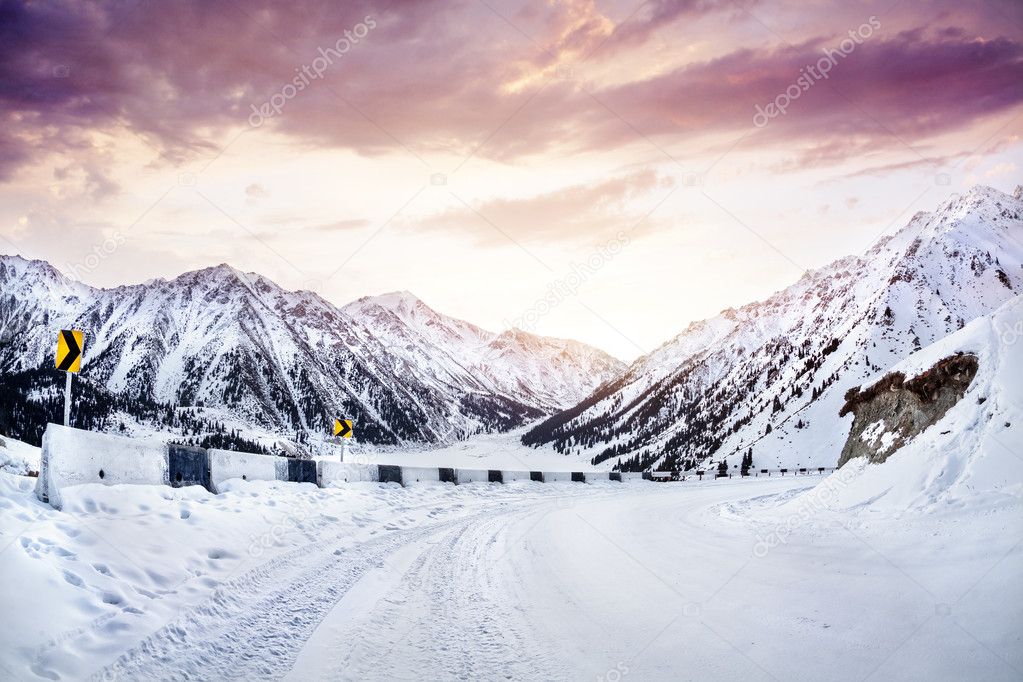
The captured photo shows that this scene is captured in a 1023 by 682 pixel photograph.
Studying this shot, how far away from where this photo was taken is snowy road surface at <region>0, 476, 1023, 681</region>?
5.76 m

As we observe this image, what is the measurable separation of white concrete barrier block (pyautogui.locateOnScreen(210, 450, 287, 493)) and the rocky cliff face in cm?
1507

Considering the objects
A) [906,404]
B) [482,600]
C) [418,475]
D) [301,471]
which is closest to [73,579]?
[482,600]

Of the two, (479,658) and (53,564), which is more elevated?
(53,564)

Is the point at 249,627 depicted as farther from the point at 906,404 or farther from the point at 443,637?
the point at 906,404

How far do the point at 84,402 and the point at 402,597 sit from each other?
21384 centimetres

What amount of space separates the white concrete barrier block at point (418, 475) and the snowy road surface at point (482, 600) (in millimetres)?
11383

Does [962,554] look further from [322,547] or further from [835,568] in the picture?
[322,547]

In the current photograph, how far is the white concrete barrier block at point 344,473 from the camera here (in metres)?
18.8

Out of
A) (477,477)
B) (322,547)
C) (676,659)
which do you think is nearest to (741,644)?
(676,659)

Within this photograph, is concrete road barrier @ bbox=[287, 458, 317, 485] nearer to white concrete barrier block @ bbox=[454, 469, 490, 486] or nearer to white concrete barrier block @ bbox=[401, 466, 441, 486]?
white concrete barrier block @ bbox=[401, 466, 441, 486]

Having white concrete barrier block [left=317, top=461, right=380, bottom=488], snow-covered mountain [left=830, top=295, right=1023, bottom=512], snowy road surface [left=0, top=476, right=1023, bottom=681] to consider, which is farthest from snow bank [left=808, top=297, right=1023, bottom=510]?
white concrete barrier block [left=317, top=461, right=380, bottom=488]

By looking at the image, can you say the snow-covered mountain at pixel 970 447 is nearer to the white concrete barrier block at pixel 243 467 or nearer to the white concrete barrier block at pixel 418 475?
the white concrete barrier block at pixel 243 467

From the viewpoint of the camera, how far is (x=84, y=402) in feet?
592

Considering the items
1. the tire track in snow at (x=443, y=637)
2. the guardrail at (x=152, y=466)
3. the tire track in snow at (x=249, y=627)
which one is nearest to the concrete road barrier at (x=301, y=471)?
the guardrail at (x=152, y=466)
